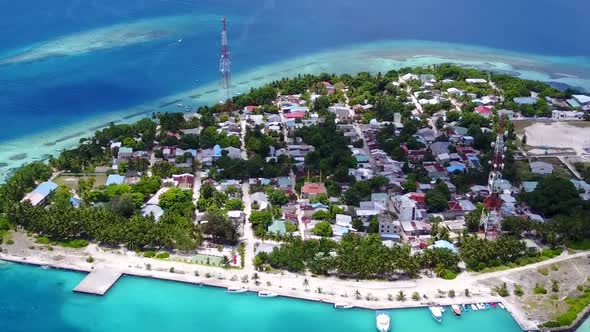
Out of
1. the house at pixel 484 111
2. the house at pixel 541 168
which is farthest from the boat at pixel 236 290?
the house at pixel 484 111

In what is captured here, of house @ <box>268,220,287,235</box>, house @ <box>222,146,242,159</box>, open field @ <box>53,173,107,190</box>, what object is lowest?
house @ <box>268,220,287,235</box>

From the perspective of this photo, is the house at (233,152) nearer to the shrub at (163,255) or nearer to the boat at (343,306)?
the shrub at (163,255)

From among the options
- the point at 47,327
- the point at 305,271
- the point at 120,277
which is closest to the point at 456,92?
the point at 305,271

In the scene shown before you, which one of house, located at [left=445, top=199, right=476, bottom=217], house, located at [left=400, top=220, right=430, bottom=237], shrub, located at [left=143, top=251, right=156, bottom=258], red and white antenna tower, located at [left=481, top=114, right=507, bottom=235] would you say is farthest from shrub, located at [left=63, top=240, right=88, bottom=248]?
red and white antenna tower, located at [left=481, top=114, right=507, bottom=235]

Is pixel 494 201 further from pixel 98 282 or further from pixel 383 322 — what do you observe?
pixel 98 282

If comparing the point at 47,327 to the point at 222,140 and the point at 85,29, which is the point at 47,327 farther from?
the point at 85,29

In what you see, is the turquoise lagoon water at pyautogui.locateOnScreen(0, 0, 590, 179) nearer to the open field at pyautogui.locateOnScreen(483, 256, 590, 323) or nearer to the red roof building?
the red roof building

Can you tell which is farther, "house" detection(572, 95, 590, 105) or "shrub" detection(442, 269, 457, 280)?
"house" detection(572, 95, 590, 105)
